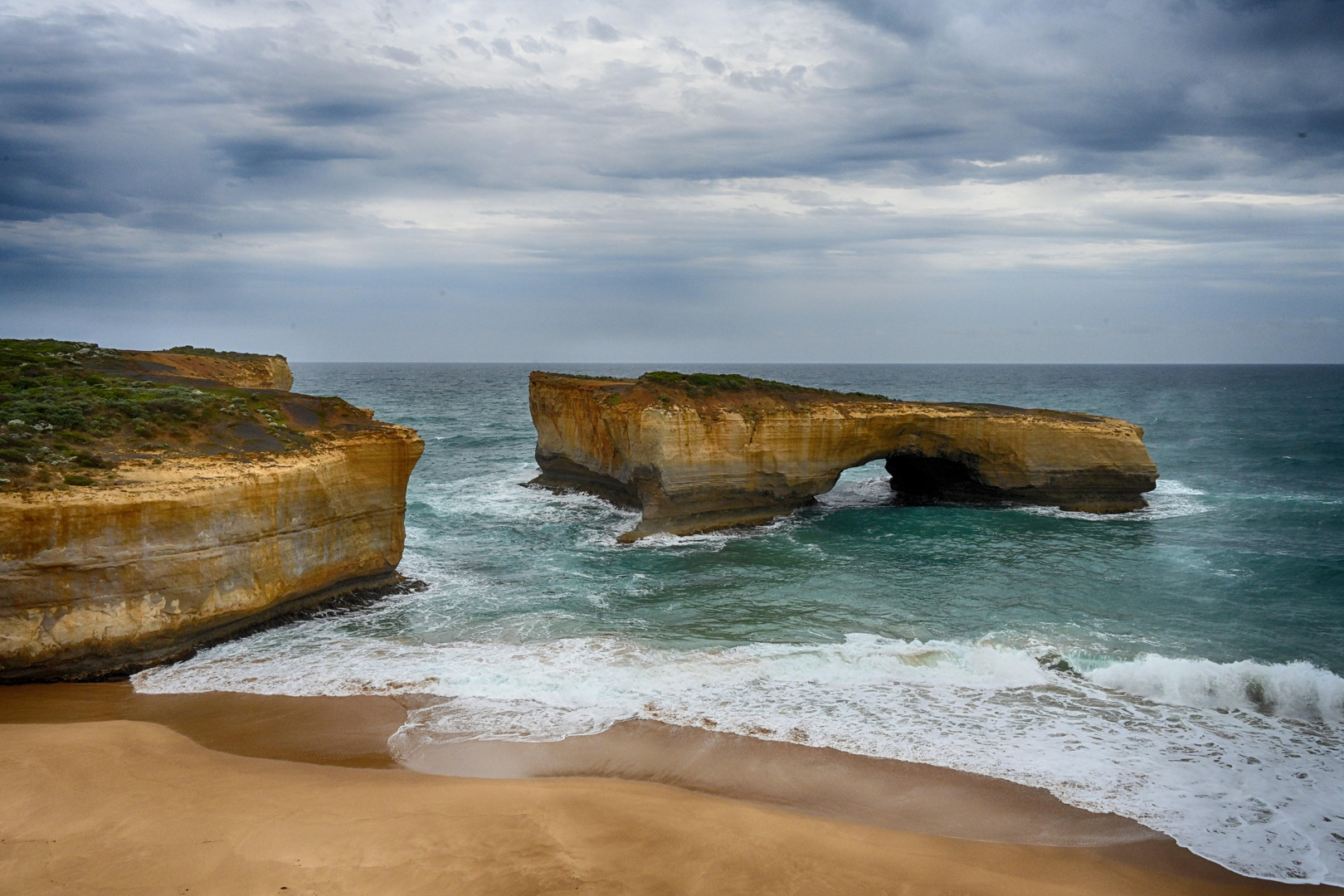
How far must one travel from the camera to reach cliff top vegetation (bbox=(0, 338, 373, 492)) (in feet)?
42.5

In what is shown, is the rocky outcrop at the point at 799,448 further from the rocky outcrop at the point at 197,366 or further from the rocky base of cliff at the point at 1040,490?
the rocky outcrop at the point at 197,366

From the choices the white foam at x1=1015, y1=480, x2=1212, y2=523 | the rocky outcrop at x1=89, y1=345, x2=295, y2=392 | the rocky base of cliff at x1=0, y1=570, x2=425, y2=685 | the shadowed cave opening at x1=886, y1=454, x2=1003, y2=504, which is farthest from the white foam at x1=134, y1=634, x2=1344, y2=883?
the shadowed cave opening at x1=886, y1=454, x2=1003, y2=504

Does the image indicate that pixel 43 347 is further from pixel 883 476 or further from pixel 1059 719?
pixel 883 476

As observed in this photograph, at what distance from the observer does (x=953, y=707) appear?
12.4m

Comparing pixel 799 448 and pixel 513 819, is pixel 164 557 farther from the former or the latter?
pixel 799 448

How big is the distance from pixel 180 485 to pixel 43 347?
1488cm

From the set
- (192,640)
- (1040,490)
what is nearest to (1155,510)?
(1040,490)

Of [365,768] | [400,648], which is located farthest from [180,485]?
[365,768]

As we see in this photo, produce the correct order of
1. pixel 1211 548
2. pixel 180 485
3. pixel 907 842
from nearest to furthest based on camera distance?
pixel 907 842 < pixel 180 485 < pixel 1211 548

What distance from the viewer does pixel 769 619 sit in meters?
16.3

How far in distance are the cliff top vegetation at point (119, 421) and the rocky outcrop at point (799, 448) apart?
30.1 ft

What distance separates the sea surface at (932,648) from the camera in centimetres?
1078

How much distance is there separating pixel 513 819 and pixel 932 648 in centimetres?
853

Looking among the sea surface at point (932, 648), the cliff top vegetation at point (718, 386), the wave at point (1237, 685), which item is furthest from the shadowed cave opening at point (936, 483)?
the wave at point (1237, 685)
